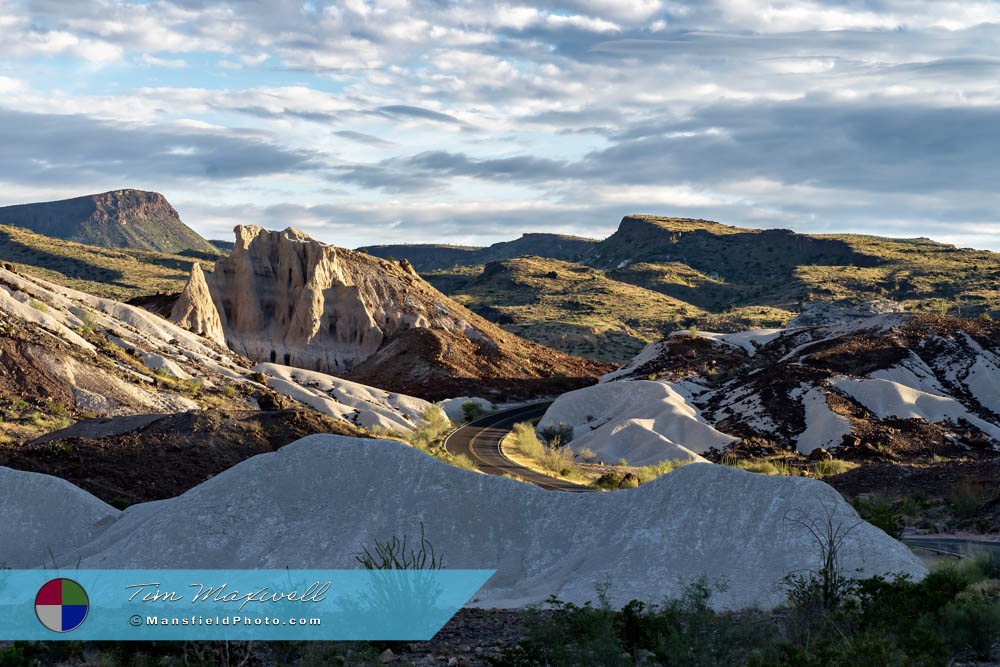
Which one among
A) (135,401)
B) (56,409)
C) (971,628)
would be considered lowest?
(135,401)

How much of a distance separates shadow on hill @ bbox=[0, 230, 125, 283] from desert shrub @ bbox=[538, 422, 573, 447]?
107 m

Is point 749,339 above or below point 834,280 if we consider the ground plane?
below

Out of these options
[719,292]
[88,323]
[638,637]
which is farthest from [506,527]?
[719,292]

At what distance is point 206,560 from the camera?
17.1 meters

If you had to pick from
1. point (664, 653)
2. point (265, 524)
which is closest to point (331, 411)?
point (265, 524)

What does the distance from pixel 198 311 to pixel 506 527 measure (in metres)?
58.5

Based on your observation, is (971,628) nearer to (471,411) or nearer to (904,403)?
(904,403)

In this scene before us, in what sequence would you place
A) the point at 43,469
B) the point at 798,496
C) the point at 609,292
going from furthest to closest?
the point at 609,292, the point at 43,469, the point at 798,496

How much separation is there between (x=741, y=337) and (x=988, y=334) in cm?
2136

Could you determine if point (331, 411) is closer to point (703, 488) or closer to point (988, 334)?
point (703, 488)

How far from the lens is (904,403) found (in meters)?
45.9

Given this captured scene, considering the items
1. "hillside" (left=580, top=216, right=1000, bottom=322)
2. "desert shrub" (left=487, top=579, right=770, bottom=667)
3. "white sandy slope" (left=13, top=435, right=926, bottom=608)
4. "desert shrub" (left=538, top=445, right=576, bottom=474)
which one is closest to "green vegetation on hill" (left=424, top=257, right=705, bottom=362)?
"hillside" (left=580, top=216, right=1000, bottom=322)

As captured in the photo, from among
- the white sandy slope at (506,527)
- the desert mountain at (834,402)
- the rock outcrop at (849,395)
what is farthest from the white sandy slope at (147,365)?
the white sandy slope at (506,527)

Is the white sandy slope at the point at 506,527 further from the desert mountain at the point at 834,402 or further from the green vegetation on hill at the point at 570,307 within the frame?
the green vegetation on hill at the point at 570,307
